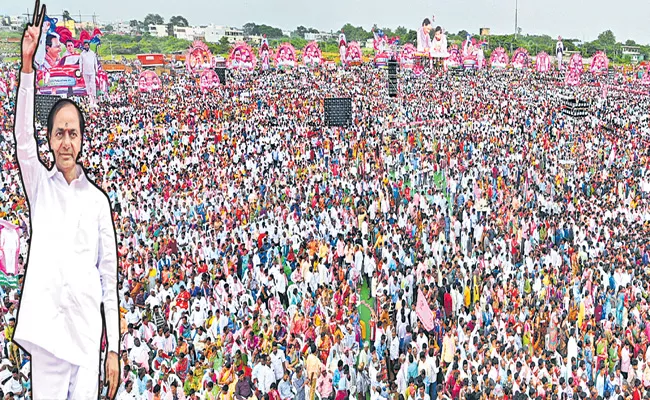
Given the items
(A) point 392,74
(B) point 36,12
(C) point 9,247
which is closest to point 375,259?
(C) point 9,247

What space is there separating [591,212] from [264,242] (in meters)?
6.23

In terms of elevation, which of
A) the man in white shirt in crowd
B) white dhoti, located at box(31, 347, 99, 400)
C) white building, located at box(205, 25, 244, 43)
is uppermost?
white building, located at box(205, 25, 244, 43)

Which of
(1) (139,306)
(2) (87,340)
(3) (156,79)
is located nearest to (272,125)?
(3) (156,79)

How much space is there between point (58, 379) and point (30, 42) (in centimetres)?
182

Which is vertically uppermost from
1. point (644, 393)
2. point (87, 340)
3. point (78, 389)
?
point (87, 340)

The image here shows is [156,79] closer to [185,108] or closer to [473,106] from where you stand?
[185,108]

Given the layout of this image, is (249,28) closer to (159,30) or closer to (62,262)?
(159,30)

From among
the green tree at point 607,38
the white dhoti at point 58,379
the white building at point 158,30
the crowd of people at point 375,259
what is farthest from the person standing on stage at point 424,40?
the white building at point 158,30

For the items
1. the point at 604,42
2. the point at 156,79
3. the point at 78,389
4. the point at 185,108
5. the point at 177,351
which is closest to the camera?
the point at 78,389

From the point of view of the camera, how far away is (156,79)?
86.8 ft

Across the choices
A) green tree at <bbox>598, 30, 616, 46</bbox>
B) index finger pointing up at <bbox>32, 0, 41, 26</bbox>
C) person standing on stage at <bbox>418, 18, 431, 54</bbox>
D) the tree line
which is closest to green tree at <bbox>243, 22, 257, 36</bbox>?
the tree line

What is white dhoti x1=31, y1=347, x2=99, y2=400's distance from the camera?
3609mm

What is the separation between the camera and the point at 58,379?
364cm

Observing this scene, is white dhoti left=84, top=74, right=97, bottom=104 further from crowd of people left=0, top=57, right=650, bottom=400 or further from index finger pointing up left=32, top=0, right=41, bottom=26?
index finger pointing up left=32, top=0, right=41, bottom=26
